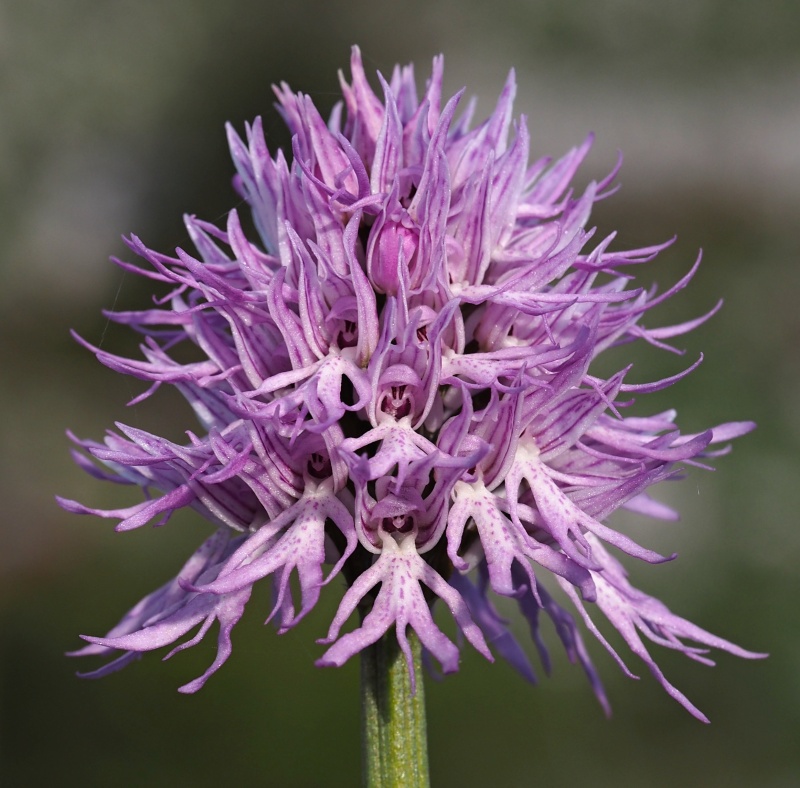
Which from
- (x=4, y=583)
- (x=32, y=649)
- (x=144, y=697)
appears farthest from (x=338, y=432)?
(x=4, y=583)

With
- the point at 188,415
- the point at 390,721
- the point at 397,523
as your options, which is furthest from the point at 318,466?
the point at 188,415

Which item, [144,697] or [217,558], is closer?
[217,558]

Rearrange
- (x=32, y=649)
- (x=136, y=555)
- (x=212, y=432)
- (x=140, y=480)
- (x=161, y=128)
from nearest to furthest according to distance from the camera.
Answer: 1. (x=212, y=432)
2. (x=140, y=480)
3. (x=32, y=649)
4. (x=136, y=555)
5. (x=161, y=128)

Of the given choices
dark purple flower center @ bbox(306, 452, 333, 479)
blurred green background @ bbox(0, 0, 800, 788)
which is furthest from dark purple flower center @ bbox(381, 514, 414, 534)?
blurred green background @ bbox(0, 0, 800, 788)

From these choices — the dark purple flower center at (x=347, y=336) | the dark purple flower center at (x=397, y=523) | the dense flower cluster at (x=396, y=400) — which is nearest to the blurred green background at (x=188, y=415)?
the dense flower cluster at (x=396, y=400)

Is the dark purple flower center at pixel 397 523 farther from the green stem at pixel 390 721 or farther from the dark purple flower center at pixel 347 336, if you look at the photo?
the dark purple flower center at pixel 347 336

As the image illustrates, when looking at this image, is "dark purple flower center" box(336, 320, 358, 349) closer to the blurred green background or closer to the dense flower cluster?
the dense flower cluster

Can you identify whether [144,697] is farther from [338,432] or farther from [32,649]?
[338,432]

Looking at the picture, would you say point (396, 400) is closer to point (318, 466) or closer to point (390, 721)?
point (318, 466)
